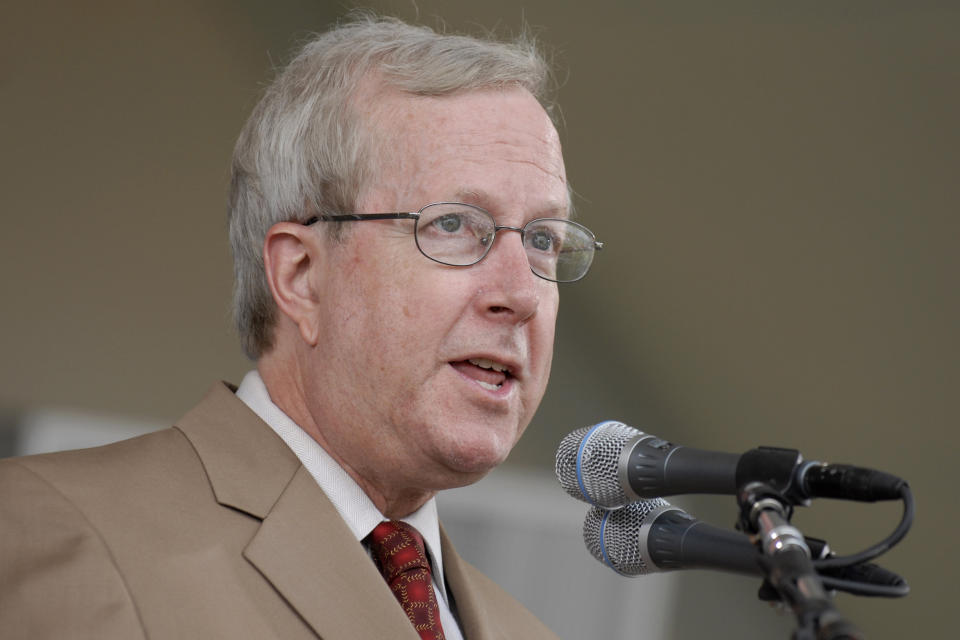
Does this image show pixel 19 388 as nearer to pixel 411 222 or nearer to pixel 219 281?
pixel 219 281

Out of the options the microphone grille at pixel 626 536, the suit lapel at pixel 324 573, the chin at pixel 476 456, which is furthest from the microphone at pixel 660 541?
the suit lapel at pixel 324 573

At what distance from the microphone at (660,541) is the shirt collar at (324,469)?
40 cm

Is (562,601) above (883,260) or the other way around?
the other way around

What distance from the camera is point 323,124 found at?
187 cm

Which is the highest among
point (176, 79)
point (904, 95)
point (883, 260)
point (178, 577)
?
point (904, 95)

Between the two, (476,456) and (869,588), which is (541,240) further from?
(869,588)

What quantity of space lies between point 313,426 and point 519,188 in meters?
0.53

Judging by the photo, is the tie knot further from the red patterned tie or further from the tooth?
the tooth

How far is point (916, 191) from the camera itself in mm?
3586

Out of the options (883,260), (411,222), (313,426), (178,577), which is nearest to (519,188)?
(411,222)

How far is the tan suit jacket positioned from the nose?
40 centimetres

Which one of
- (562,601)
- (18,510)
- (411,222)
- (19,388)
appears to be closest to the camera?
(18,510)

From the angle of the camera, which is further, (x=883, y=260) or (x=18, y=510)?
(x=883, y=260)

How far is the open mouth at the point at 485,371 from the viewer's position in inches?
67.5
